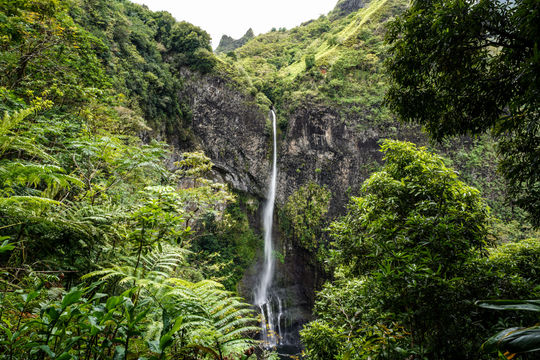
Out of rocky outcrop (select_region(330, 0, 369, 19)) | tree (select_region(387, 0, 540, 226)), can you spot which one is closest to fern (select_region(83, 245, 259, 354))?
tree (select_region(387, 0, 540, 226))

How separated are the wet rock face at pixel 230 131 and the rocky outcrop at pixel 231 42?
101 ft

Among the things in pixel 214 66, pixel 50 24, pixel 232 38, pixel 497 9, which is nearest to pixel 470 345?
pixel 497 9

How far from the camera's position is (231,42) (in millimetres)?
43750

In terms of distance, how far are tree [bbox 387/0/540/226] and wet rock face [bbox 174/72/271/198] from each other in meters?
14.7

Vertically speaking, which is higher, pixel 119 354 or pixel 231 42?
pixel 231 42

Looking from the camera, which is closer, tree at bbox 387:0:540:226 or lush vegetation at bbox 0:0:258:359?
lush vegetation at bbox 0:0:258:359

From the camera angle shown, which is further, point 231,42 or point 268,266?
point 231,42

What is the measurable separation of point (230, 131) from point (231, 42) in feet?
115

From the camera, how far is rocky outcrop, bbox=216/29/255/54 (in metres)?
42.6

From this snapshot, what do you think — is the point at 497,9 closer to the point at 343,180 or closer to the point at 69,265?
the point at 69,265

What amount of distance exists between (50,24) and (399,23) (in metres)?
5.99

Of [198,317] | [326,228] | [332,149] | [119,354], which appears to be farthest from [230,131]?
[119,354]

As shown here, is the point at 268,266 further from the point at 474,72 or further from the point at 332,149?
the point at 474,72

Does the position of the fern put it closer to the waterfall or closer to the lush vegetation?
the lush vegetation
